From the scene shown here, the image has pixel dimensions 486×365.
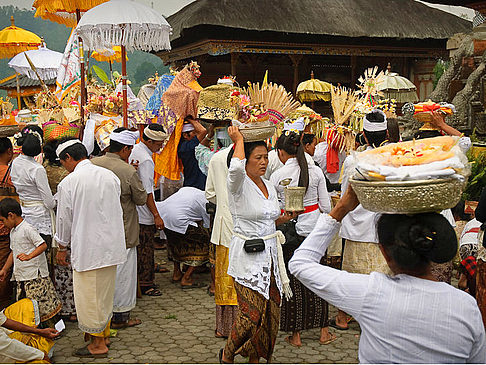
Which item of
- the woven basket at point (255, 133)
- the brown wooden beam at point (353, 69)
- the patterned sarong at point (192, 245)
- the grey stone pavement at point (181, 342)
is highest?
the brown wooden beam at point (353, 69)

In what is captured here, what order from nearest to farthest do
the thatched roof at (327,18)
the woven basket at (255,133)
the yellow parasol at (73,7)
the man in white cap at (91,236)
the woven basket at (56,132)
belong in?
1. the woven basket at (255,133)
2. the man in white cap at (91,236)
3. the woven basket at (56,132)
4. the yellow parasol at (73,7)
5. the thatched roof at (327,18)

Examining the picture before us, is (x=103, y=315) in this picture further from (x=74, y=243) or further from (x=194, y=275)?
(x=194, y=275)

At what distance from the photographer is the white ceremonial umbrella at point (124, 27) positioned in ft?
19.6

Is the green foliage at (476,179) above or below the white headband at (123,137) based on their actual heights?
below

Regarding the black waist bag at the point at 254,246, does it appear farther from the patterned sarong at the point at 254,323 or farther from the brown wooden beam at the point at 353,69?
the brown wooden beam at the point at 353,69

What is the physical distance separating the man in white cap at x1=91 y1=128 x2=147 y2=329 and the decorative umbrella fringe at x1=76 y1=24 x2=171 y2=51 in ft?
5.27

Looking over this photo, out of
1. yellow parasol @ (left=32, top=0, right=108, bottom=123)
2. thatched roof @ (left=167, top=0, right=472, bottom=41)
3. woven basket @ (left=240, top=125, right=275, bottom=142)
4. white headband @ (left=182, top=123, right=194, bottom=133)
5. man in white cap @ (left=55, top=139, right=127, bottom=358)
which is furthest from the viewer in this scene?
thatched roof @ (left=167, top=0, right=472, bottom=41)

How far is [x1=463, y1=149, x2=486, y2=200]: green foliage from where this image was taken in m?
6.88

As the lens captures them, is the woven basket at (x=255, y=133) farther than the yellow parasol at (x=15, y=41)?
No

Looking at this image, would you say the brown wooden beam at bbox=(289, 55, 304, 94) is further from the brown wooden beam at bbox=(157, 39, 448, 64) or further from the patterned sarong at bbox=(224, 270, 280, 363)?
the patterned sarong at bbox=(224, 270, 280, 363)

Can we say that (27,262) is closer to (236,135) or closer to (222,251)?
(222,251)

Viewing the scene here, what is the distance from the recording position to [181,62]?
18.1m

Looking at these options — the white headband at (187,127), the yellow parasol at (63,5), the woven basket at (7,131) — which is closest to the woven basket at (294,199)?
the white headband at (187,127)

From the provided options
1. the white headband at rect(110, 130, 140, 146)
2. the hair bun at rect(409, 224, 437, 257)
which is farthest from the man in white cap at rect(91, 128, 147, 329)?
the hair bun at rect(409, 224, 437, 257)
